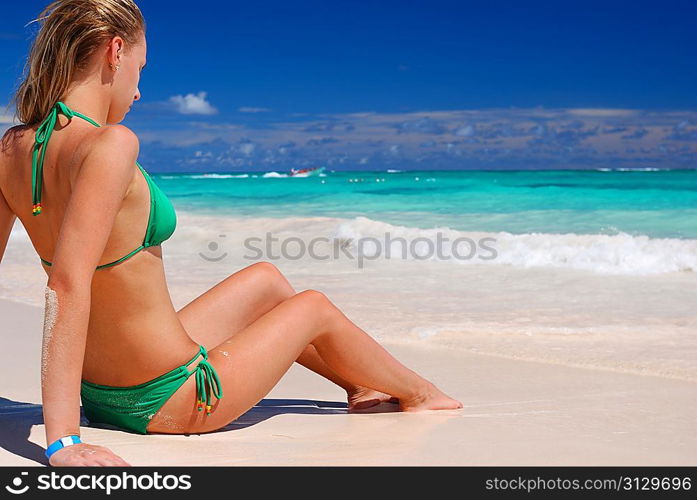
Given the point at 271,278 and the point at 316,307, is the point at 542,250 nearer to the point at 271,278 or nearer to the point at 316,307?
the point at 271,278

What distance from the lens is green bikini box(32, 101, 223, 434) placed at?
2404 mm

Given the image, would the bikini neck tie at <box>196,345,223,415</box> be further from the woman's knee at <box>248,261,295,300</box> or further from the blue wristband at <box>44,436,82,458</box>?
the woman's knee at <box>248,261,295,300</box>

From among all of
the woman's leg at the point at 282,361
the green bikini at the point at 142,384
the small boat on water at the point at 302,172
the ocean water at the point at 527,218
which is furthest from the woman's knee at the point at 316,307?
the small boat on water at the point at 302,172

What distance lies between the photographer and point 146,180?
241 cm

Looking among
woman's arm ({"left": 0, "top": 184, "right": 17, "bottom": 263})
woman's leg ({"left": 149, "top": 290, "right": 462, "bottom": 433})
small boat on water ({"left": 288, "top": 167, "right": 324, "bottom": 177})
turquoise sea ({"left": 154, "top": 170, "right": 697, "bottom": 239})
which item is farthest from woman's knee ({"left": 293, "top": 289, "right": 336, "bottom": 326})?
small boat on water ({"left": 288, "top": 167, "right": 324, "bottom": 177})

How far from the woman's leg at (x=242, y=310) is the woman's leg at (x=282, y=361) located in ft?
0.49

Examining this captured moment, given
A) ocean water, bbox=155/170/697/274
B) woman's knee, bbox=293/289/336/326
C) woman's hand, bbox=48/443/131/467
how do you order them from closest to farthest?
woman's hand, bbox=48/443/131/467 < woman's knee, bbox=293/289/336/326 < ocean water, bbox=155/170/697/274

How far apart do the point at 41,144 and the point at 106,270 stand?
406 millimetres

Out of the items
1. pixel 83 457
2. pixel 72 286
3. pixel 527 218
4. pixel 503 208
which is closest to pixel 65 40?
pixel 72 286

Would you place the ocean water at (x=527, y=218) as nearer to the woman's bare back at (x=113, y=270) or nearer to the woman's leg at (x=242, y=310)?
the woman's leg at (x=242, y=310)

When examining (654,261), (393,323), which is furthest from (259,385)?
(654,261)

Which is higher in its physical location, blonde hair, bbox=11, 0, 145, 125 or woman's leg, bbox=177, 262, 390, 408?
blonde hair, bbox=11, 0, 145, 125

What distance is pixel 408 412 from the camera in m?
3.20

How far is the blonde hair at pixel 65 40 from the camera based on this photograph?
238 centimetres
